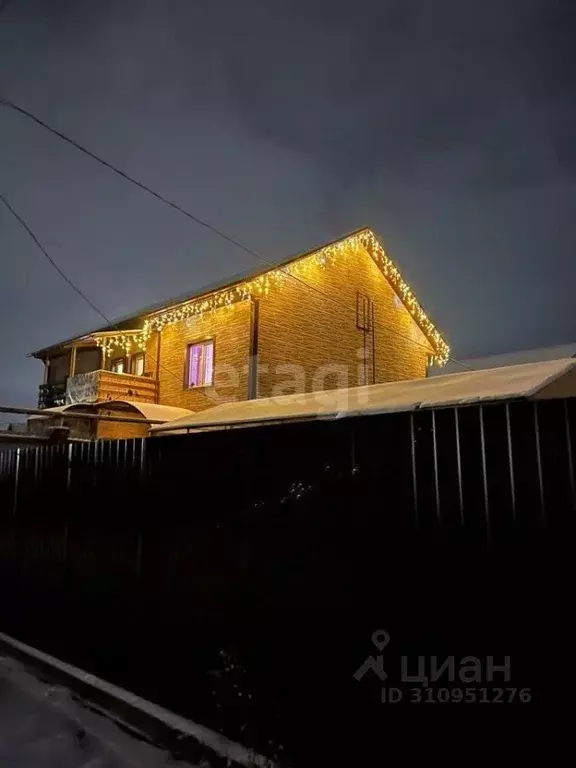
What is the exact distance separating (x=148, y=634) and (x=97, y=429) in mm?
10969

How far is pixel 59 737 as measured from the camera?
372 centimetres

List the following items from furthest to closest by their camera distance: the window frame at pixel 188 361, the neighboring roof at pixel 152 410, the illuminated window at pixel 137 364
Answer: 1. the illuminated window at pixel 137 364
2. the window frame at pixel 188 361
3. the neighboring roof at pixel 152 410

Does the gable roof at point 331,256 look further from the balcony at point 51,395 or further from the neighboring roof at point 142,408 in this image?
the neighboring roof at point 142,408

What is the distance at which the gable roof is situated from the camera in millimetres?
14055

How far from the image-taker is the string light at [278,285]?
13.8m

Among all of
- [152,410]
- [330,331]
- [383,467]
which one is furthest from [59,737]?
[330,331]

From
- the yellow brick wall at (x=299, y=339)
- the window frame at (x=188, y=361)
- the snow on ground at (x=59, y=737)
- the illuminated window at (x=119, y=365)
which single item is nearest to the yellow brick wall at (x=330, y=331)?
the yellow brick wall at (x=299, y=339)

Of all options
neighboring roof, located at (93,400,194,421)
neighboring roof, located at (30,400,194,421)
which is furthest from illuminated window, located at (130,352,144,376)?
neighboring roof, located at (93,400,194,421)

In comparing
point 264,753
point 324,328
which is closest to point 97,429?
point 324,328

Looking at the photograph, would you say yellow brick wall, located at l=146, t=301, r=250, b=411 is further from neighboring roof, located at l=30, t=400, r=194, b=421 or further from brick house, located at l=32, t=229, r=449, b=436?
neighboring roof, located at l=30, t=400, r=194, b=421

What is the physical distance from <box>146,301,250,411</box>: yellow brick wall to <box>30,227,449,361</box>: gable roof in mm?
667

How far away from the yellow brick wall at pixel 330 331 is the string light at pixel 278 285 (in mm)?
197

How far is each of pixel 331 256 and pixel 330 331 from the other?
2.30m

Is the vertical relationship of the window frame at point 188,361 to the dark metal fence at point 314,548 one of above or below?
above
